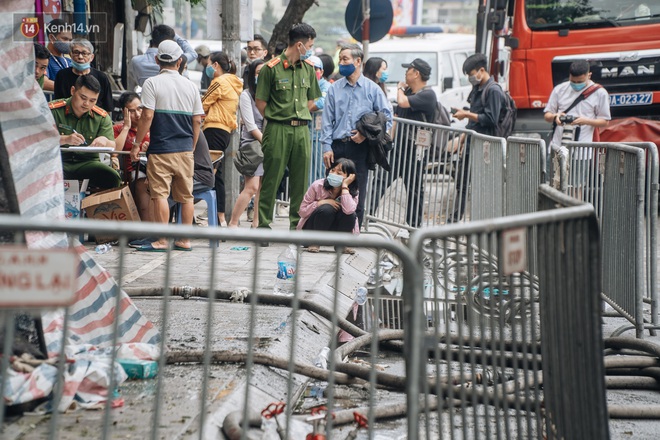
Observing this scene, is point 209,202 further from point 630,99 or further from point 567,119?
point 630,99

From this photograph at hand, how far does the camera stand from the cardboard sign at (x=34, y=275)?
2.96m

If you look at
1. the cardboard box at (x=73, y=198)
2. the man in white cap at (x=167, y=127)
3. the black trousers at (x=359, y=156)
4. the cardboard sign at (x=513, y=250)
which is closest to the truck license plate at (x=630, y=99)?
the black trousers at (x=359, y=156)

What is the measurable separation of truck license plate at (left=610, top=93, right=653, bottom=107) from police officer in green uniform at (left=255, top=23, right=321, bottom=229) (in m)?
6.06

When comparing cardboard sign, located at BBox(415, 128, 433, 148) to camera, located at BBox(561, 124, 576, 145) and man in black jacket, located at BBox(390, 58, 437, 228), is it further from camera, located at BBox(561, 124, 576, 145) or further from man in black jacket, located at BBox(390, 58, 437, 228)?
camera, located at BBox(561, 124, 576, 145)

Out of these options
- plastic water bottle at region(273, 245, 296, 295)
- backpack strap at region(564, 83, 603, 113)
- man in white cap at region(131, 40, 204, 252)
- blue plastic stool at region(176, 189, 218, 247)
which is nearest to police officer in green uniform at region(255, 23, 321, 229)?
blue plastic stool at region(176, 189, 218, 247)

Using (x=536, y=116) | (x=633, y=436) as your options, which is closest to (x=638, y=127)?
(x=536, y=116)

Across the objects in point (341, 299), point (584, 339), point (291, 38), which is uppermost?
point (291, 38)

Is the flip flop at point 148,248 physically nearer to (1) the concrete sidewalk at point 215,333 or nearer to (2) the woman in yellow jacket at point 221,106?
(1) the concrete sidewalk at point 215,333

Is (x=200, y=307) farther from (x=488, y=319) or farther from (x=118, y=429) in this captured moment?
(x=488, y=319)

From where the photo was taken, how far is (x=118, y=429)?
164 inches

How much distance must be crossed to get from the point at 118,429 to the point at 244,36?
24.5 ft

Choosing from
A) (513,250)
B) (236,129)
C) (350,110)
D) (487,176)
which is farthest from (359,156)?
(513,250)

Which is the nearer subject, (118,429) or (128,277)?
(118,429)

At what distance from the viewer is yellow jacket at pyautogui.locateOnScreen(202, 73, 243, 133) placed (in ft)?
36.8
